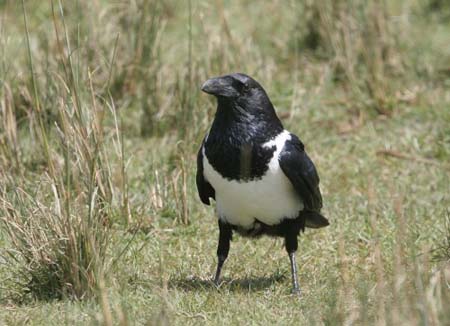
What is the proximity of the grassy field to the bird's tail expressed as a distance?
0.23 metres

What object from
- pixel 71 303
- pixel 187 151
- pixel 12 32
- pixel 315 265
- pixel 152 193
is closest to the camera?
pixel 71 303

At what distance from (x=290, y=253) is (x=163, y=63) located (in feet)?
9.24

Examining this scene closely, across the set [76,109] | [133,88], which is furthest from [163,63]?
[76,109]

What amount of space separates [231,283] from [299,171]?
670mm

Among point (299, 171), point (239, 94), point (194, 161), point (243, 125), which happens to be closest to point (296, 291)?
point (299, 171)

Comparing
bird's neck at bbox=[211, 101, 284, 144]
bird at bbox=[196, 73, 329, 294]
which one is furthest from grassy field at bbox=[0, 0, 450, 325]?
bird's neck at bbox=[211, 101, 284, 144]

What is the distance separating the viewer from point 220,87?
5.08 metres

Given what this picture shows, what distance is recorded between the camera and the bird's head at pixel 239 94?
5090mm

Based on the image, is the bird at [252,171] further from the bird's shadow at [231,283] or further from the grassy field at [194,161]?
the grassy field at [194,161]

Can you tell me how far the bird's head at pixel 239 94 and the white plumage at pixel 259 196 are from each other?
20 cm

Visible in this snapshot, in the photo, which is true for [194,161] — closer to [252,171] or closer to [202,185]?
[202,185]

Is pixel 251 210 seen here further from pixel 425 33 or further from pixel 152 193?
pixel 425 33

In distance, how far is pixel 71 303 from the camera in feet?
15.3

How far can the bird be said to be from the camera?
16.4ft
